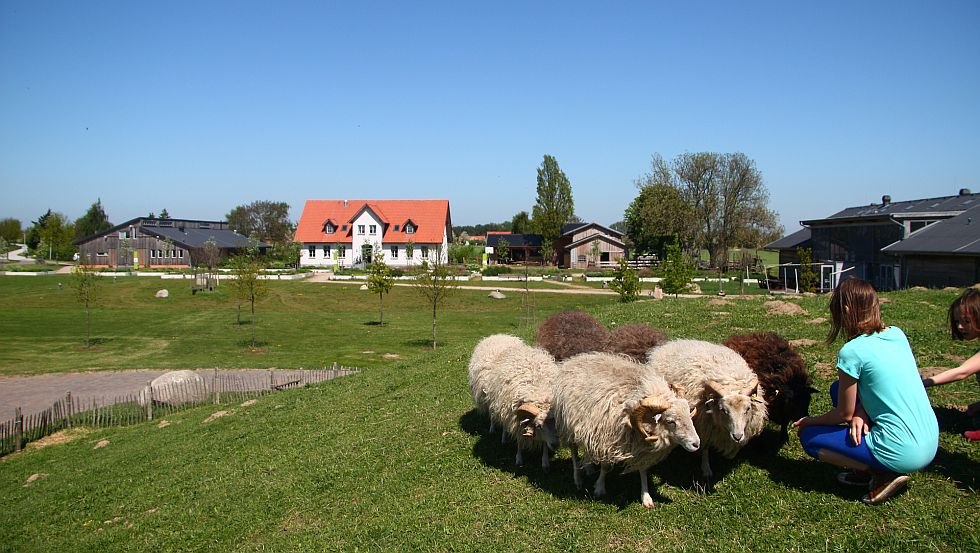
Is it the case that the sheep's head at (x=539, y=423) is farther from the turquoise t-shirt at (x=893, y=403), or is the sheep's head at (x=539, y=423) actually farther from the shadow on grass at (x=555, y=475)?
the turquoise t-shirt at (x=893, y=403)

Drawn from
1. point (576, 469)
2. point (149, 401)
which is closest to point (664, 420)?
point (576, 469)

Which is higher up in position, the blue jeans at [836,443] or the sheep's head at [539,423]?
the blue jeans at [836,443]

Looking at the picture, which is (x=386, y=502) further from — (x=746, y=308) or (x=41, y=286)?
(x=41, y=286)

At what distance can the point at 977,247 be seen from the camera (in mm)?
25734

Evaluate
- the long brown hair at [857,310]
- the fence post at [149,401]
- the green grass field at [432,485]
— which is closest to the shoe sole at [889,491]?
the green grass field at [432,485]

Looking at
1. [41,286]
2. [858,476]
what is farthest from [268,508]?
[41,286]

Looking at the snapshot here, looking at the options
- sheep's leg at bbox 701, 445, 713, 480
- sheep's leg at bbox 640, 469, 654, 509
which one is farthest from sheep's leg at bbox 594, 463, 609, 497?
sheep's leg at bbox 701, 445, 713, 480

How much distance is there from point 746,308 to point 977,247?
1520 centimetres

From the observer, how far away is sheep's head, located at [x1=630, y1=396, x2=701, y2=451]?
6887mm

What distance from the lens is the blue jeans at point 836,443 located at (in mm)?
5945

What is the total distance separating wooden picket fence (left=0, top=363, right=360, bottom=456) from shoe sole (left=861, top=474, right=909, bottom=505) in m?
18.5

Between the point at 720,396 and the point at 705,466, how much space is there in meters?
1.17

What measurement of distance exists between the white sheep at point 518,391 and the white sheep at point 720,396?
1822mm

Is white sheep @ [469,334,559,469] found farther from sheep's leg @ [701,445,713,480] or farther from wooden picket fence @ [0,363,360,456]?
wooden picket fence @ [0,363,360,456]
